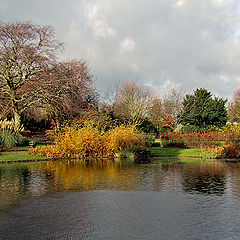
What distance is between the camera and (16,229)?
6328mm

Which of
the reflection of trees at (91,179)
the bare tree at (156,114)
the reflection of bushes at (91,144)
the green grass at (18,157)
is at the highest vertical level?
the bare tree at (156,114)

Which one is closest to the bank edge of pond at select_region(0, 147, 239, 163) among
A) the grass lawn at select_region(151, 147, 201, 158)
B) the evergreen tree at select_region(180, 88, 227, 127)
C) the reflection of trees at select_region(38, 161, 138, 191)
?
the grass lawn at select_region(151, 147, 201, 158)

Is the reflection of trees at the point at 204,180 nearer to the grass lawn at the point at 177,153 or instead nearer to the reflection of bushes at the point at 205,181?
the reflection of bushes at the point at 205,181

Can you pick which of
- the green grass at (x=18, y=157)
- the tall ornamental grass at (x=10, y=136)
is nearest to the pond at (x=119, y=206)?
the green grass at (x=18, y=157)

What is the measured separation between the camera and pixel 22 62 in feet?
91.1

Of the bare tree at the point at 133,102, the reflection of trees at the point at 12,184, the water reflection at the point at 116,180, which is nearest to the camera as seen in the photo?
the reflection of trees at the point at 12,184

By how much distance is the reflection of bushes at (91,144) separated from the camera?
2031 cm

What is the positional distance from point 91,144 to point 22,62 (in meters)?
11.8

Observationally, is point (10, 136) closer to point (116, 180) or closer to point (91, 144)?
point (91, 144)

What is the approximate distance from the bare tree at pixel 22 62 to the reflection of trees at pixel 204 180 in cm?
1801

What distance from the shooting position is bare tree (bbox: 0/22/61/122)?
2719cm

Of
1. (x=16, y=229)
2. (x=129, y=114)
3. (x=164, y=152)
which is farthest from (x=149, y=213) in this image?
(x=129, y=114)

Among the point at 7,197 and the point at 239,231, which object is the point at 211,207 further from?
the point at 7,197

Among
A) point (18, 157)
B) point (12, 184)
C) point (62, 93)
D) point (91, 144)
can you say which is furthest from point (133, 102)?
point (12, 184)
